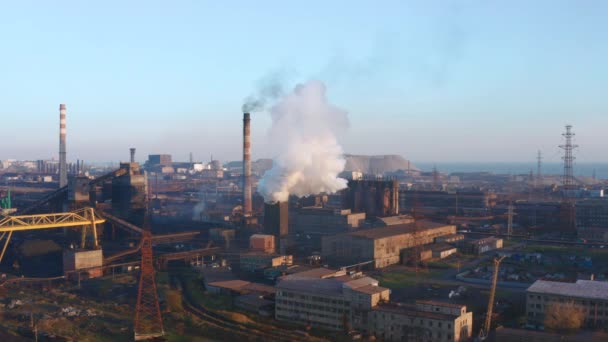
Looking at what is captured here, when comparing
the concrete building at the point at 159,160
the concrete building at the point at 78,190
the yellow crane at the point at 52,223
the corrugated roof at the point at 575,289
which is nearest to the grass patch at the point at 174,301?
the yellow crane at the point at 52,223

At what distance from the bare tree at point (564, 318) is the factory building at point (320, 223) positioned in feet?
57.5

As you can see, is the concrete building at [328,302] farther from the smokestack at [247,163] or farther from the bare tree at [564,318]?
the smokestack at [247,163]

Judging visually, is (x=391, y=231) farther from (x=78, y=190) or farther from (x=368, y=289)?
(x=78, y=190)

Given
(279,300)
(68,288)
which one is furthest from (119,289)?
(279,300)

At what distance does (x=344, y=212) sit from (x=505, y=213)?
15188 millimetres

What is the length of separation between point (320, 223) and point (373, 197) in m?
5.11

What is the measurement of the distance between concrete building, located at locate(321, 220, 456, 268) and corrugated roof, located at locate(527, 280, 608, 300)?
8575 millimetres

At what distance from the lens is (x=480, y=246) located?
29297mm

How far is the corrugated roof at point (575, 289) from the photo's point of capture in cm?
1672

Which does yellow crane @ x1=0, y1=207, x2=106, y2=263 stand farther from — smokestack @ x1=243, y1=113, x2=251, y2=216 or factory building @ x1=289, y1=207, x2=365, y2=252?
factory building @ x1=289, y1=207, x2=365, y2=252

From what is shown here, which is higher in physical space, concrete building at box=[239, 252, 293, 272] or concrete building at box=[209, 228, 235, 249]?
concrete building at box=[209, 228, 235, 249]

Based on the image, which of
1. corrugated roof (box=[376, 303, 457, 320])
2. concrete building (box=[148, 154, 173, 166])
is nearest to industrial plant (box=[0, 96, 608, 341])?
corrugated roof (box=[376, 303, 457, 320])

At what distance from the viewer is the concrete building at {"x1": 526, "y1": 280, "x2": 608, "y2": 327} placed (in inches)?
645

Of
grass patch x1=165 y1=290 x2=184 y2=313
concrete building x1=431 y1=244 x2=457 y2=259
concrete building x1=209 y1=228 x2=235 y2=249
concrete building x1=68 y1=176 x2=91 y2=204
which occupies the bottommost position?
grass patch x1=165 y1=290 x2=184 y2=313
